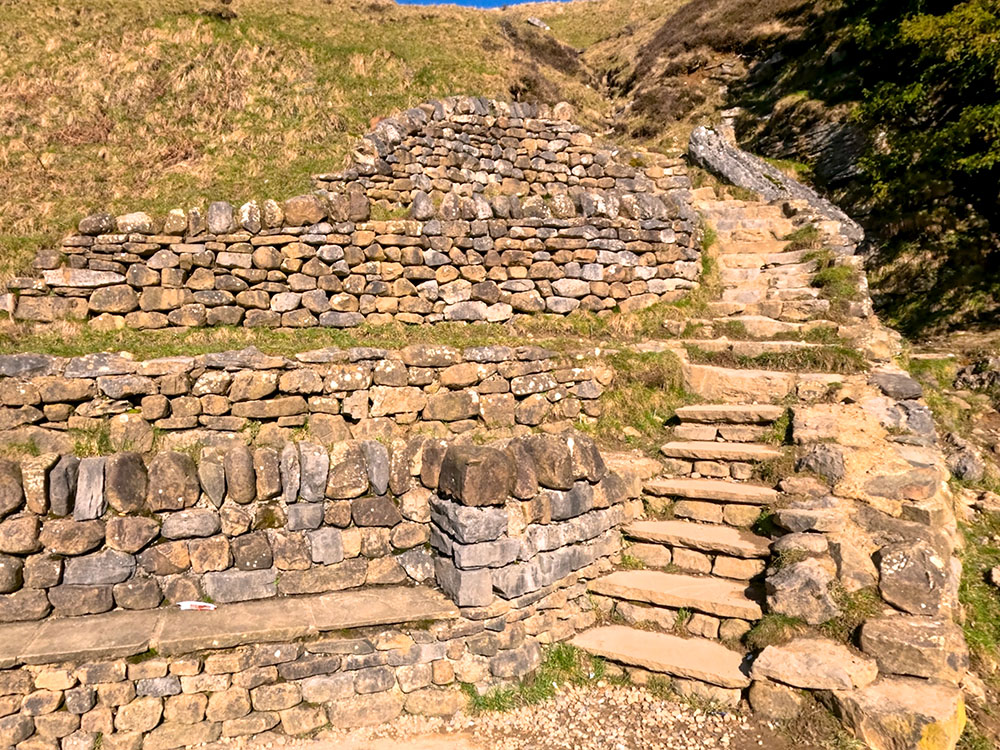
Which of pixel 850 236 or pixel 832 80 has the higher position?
pixel 832 80

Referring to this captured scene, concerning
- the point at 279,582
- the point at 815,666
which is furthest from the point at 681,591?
the point at 279,582

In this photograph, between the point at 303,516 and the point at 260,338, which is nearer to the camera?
the point at 303,516

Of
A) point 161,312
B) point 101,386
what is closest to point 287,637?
point 101,386

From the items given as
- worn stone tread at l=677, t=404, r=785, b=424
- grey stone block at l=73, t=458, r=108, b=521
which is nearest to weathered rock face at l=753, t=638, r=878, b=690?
worn stone tread at l=677, t=404, r=785, b=424

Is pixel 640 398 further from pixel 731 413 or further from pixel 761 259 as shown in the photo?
pixel 761 259

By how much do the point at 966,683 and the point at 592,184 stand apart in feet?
30.0

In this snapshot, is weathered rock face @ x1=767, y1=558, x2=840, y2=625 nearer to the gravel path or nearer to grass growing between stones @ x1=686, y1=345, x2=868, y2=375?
the gravel path

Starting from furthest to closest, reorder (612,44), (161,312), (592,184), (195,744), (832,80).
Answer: (612,44), (832,80), (592,184), (161,312), (195,744)

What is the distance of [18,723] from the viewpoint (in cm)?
423

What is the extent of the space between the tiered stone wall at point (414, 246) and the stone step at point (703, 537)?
12.8ft

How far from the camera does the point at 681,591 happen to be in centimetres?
546

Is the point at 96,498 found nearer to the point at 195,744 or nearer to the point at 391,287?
the point at 195,744

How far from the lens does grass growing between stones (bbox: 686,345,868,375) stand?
291 inches

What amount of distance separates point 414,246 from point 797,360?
5.37 m
